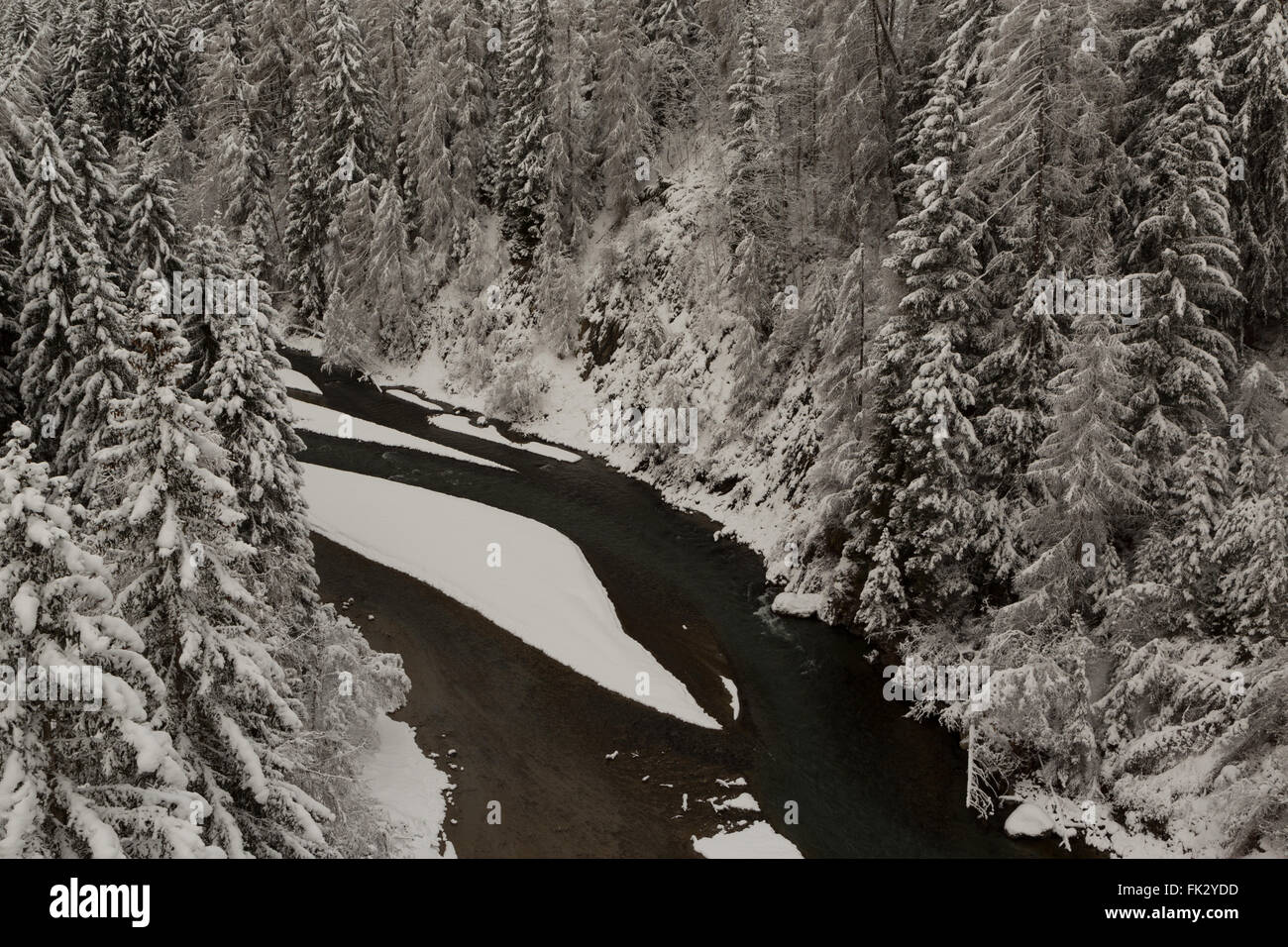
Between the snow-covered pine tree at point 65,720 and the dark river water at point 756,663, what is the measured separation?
1295 centimetres

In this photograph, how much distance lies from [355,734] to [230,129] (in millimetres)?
44479

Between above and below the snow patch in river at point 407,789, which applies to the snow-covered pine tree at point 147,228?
above

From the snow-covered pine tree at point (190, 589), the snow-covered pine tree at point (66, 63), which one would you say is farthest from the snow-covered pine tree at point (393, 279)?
the snow-covered pine tree at point (190, 589)

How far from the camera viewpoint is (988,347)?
71.3ft

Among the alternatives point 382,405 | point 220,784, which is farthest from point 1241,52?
point 382,405

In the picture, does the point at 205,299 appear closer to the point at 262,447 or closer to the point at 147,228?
the point at 262,447

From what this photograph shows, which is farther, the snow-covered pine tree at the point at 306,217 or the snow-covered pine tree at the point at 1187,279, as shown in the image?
the snow-covered pine tree at the point at 306,217

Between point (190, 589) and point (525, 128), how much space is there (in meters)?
39.4

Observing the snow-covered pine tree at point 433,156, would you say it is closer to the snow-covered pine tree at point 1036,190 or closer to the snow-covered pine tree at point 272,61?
the snow-covered pine tree at point 272,61

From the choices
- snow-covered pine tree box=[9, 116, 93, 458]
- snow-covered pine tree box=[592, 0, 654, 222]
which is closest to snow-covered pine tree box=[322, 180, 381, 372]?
snow-covered pine tree box=[592, 0, 654, 222]

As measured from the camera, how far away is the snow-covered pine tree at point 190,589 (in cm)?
1077

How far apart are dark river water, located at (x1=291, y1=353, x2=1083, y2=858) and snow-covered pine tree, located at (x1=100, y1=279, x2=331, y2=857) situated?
37.7 feet
